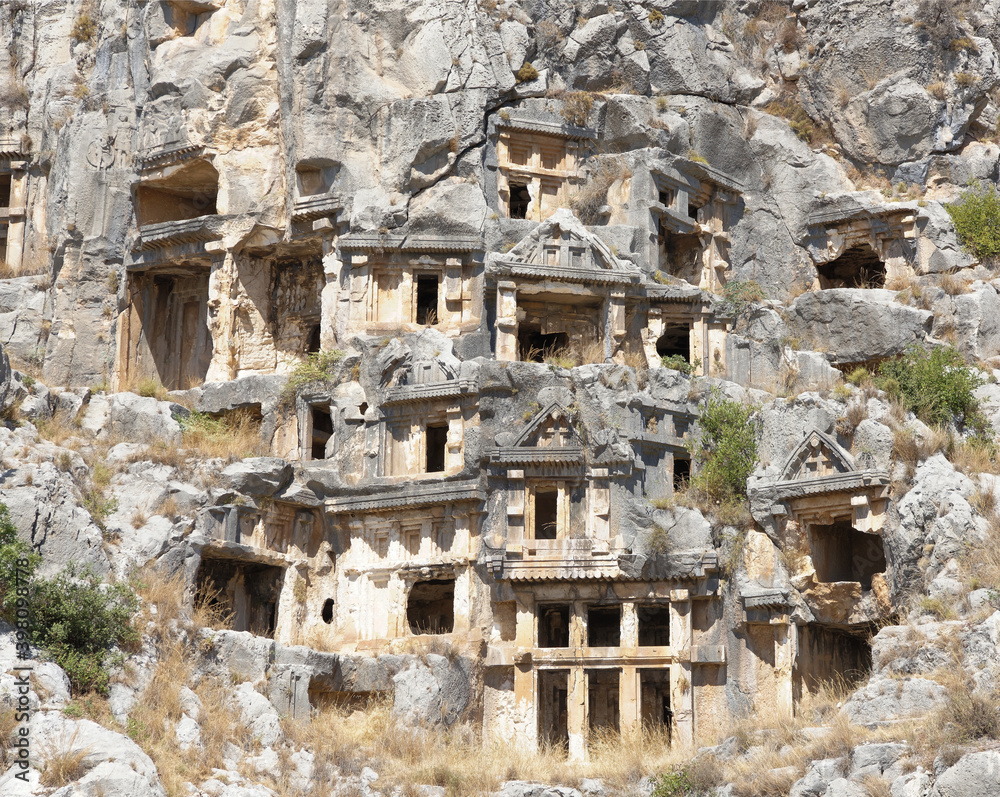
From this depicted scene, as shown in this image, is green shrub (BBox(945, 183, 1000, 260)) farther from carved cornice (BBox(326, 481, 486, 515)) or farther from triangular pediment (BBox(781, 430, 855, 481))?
carved cornice (BBox(326, 481, 486, 515))

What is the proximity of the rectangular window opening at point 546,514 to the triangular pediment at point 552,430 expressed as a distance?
1.80 m

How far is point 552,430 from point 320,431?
7.84 metres

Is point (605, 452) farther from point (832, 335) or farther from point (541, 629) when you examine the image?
point (832, 335)

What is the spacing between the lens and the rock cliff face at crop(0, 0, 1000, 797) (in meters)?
28.2

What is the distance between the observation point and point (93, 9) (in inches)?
1825

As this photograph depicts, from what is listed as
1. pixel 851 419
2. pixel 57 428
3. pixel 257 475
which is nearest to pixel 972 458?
pixel 851 419

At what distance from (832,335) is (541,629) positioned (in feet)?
35.8

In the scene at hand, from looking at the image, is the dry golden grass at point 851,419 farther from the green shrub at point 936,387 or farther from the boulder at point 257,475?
the boulder at point 257,475

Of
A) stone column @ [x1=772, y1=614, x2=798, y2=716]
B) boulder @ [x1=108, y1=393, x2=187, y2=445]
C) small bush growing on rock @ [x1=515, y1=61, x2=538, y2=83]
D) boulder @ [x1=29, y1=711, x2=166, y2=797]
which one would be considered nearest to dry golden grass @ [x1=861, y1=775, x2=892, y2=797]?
stone column @ [x1=772, y1=614, x2=798, y2=716]

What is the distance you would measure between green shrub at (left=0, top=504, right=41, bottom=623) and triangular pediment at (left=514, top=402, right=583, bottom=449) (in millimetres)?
11448

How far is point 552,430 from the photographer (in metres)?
33.4

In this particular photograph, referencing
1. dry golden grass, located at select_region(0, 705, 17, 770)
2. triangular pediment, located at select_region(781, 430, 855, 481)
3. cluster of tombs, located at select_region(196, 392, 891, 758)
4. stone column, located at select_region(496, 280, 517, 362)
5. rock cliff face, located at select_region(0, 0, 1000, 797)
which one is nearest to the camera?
dry golden grass, located at select_region(0, 705, 17, 770)

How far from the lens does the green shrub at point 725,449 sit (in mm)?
33469

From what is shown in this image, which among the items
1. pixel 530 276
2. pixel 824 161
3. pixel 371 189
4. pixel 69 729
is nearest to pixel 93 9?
pixel 371 189
